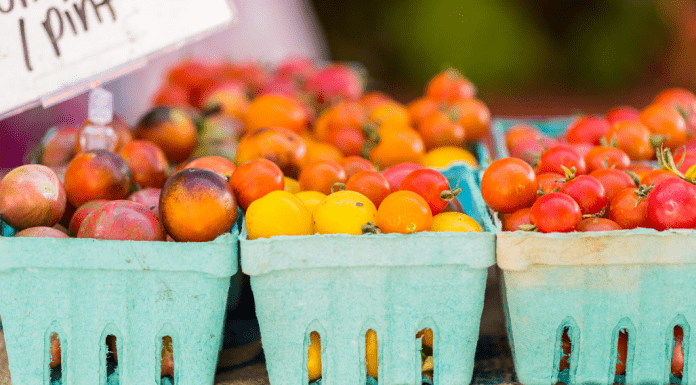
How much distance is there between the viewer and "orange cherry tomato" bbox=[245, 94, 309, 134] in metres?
2.00

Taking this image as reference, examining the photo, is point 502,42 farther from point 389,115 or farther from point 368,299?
point 368,299

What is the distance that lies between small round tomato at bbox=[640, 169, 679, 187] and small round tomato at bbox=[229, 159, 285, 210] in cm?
83

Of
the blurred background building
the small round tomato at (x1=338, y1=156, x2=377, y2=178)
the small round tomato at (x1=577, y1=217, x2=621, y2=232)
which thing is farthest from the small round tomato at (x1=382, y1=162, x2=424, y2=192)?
the blurred background building

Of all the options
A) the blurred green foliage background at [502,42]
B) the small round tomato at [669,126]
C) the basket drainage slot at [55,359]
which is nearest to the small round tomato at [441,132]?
the small round tomato at [669,126]

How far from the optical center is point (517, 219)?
1322 mm

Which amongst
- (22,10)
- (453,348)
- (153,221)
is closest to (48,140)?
(22,10)

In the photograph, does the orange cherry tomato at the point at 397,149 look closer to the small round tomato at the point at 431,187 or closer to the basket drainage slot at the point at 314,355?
the small round tomato at the point at 431,187

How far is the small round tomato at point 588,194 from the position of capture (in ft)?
4.29

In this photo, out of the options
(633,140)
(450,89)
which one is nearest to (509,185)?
(633,140)

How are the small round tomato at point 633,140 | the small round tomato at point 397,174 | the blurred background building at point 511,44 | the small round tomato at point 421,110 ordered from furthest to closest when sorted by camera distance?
1. the blurred background building at point 511,44
2. the small round tomato at point 421,110
3. the small round tomato at point 633,140
4. the small round tomato at point 397,174

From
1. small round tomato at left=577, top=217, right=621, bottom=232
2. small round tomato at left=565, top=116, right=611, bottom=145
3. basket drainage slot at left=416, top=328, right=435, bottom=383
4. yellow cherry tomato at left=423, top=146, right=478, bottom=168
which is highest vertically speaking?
small round tomato at left=565, top=116, right=611, bottom=145

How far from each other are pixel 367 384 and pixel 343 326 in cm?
15

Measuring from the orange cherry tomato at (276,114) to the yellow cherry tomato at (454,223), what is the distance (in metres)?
0.81

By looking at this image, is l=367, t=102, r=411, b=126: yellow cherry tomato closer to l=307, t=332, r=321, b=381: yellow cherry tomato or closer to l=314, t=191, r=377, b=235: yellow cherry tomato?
l=314, t=191, r=377, b=235: yellow cherry tomato
